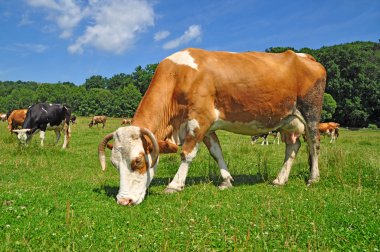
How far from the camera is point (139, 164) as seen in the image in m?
6.68

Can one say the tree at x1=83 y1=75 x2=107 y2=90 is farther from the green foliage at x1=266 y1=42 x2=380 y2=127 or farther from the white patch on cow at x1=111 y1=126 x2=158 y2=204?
the white patch on cow at x1=111 y1=126 x2=158 y2=204

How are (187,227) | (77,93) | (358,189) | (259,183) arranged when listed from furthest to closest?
(77,93), (259,183), (358,189), (187,227)

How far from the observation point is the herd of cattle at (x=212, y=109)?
6.77 meters

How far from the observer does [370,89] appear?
68750 mm

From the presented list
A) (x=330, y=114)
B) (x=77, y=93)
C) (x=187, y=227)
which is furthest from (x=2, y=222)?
(x=77, y=93)

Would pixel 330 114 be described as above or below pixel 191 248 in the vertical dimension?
above

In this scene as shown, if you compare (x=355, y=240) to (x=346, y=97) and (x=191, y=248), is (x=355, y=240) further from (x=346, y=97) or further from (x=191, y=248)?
(x=346, y=97)

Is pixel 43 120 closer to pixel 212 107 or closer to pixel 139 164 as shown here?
pixel 212 107

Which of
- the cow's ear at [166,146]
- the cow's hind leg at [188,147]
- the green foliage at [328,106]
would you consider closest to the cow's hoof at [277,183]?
the cow's hind leg at [188,147]

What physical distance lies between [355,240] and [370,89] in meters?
73.0

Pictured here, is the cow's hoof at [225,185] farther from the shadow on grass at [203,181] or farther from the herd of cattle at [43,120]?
the herd of cattle at [43,120]

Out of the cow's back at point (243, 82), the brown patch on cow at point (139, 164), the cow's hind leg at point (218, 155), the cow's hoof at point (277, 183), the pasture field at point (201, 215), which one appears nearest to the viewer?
the pasture field at point (201, 215)

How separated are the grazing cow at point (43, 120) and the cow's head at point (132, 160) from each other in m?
11.5

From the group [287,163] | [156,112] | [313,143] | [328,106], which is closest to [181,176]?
[156,112]
